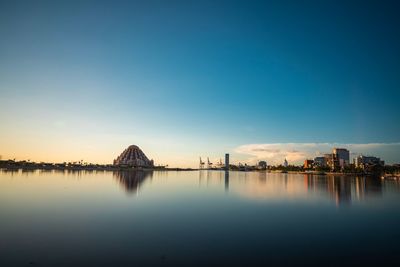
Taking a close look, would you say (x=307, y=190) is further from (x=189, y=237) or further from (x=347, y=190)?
(x=189, y=237)

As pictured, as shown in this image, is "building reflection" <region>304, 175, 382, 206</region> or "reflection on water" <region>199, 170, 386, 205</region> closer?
"building reflection" <region>304, 175, 382, 206</region>

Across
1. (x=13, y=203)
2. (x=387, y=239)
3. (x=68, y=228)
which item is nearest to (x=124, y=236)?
(x=68, y=228)

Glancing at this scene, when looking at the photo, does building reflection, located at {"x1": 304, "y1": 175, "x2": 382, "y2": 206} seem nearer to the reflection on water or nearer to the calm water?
the reflection on water

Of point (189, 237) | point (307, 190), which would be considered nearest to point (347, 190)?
point (307, 190)

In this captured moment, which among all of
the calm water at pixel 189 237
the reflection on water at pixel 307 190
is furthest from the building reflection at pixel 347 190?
the calm water at pixel 189 237

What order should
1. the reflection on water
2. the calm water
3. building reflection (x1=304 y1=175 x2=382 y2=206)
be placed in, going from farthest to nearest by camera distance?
the reflection on water → building reflection (x1=304 y1=175 x2=382 y2=206) → the calm water

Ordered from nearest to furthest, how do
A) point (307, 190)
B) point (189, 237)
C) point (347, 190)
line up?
point (189, 237), point (307, 190), point (347, 190)

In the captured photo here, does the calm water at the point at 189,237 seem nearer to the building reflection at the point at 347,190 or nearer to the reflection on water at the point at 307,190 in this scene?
the building reflection at the point at 347,190

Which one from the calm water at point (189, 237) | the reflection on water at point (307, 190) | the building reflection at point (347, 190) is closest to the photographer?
the calm water at point (189, 237)

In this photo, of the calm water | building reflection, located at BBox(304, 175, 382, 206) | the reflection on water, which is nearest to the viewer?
the calm water

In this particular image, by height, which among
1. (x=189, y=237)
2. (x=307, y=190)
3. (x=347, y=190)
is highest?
(x=189, y=237)

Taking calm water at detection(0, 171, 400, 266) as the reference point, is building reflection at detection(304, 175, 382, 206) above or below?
below

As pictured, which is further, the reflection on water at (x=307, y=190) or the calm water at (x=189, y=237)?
the reflection on water at (x=307, y=190)

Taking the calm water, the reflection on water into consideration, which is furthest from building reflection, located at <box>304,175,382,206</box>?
the calm water
